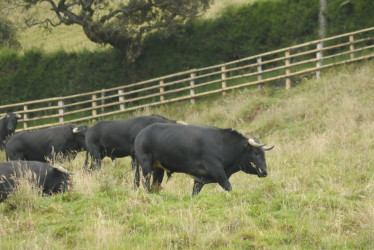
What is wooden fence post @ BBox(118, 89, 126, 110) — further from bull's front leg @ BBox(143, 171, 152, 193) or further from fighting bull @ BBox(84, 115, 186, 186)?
bull's front leg @ BBox(143, 171, 152, 193)

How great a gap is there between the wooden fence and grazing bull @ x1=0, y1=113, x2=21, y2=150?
4.55m

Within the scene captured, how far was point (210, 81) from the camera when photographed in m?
27.5

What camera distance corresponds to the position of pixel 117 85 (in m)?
30.8

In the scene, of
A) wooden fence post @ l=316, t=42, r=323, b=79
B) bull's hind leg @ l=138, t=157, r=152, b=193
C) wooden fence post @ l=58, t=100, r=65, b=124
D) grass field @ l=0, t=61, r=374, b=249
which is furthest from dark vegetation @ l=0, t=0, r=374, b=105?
bull's hind leg @ l=138, t=157, r=152, b=193

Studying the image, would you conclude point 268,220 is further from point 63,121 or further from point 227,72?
point 63,121

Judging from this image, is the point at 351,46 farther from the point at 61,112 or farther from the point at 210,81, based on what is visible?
the point at 61,112

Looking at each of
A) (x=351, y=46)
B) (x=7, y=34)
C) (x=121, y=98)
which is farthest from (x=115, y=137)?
(x=7, y=34)

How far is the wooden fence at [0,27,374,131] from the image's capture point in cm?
Result: 2489

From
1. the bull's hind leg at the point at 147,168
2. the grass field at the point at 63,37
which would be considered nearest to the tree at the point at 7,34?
the grass field at the point at 63,37

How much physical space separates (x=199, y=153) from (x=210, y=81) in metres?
16.2

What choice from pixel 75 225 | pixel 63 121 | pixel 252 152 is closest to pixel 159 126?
pixel 252 152

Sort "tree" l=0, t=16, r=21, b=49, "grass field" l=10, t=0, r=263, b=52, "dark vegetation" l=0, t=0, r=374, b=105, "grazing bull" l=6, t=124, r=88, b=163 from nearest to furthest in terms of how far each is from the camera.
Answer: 1. "grazing bull" l=6, t=124, r=88, b=163
2. "dark vegetation" l=0, t=0, r=374, b=105
3. "tree" l=0, t=16, r=21, b=49
4. "grass field" l=10, t=0, r=263, b=52

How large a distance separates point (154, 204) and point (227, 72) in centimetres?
1917

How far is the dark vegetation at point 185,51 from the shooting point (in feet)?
90.2
